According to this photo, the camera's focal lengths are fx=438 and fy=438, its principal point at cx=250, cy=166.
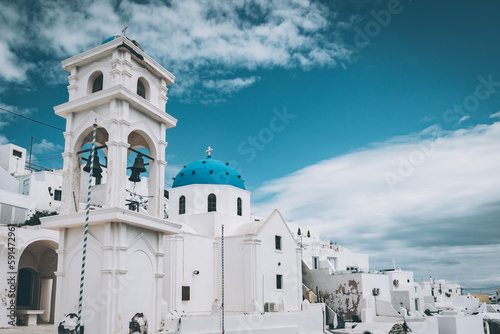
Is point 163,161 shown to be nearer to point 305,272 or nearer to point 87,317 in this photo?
point 87,317

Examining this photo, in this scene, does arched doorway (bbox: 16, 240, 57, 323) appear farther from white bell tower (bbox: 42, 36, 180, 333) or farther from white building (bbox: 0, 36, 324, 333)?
white bell tower (bbox: 42, 36, 180, 333)

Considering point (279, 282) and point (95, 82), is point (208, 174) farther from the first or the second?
point (95, 82)

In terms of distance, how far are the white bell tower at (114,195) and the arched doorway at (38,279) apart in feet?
26.1

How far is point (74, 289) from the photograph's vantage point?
1291 cm

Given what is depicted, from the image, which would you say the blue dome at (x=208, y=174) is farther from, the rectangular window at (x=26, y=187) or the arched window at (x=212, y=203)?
the rectangular window at (x=26, y=187)

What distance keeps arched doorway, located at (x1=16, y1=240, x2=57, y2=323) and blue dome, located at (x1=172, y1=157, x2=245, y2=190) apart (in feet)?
34.5

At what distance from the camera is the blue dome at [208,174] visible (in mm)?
29219

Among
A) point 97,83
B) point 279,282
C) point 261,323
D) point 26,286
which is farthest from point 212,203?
point 97,83

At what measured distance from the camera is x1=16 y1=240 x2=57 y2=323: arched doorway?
20.5 m

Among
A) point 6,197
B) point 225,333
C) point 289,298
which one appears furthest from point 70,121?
point 289,298

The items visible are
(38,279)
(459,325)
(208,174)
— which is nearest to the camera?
(38,279)

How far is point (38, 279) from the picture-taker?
2111 centimetres

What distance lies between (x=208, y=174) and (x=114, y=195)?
16.4 meters

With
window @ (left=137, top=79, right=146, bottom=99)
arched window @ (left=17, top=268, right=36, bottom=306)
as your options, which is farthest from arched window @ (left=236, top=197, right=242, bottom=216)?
window @ (left=137, top=79, right=146, bottom=99)
